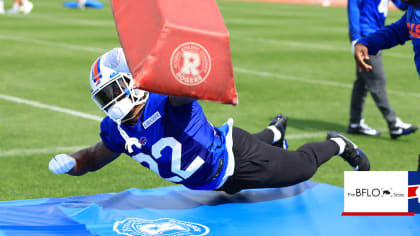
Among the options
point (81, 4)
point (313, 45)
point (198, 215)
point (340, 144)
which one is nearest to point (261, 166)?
point (198, 215)

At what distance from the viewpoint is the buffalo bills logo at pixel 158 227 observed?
4.79 metres

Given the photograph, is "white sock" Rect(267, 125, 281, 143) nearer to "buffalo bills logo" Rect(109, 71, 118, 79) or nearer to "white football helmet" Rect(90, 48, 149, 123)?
"white football helmet" Rect(90, 48, 149, 123)

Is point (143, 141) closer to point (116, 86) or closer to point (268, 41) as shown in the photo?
point (116, 86)

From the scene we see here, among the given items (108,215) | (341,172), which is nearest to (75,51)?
(341,172)

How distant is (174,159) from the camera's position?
470cm

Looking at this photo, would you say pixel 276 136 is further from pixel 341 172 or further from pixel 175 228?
pixel 175 228

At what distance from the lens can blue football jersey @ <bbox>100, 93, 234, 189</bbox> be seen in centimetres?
456

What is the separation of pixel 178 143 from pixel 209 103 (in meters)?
5.39

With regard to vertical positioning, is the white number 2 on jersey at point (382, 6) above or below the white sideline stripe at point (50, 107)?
above

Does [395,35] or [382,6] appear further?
[382,6]

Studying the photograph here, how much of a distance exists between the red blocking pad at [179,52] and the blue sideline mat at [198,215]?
1481mm

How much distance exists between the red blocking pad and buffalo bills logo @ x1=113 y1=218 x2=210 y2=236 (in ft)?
4.65

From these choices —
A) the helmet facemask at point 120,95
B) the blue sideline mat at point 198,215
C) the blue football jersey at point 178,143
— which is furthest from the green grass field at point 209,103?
the helmet facemask at point 120,95

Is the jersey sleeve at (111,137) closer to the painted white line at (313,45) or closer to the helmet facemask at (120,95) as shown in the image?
the helmet facemask at (120,95)
